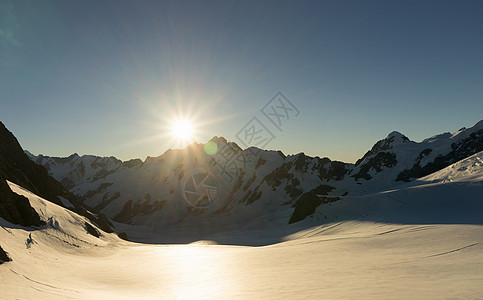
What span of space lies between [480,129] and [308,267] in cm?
12600

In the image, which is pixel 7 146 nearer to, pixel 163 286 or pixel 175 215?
pixel 163 286

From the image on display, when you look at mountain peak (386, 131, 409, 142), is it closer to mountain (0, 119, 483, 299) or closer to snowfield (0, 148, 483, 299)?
mountain (0, 119, 483, 299)

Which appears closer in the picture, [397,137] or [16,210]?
[16,210]

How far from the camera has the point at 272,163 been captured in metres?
159

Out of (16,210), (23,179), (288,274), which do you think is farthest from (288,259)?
(23,179)

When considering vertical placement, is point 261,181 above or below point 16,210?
below

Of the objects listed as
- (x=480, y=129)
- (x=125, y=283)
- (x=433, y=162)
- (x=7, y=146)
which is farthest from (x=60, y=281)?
(x=480, y=129)

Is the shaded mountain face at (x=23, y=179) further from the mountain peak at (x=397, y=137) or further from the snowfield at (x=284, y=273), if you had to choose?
the mountain peak at (x=397, y=137)

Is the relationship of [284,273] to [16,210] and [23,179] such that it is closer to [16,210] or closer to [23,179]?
[16,210]

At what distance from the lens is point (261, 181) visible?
142 m

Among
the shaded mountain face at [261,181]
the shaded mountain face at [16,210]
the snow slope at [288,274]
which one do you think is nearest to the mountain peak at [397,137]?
the shaded mountain face at [261,181]

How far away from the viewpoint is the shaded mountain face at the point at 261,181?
94562 mm

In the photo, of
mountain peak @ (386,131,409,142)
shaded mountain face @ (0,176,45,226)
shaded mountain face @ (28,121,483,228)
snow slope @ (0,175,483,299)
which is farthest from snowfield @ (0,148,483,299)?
mountain peak @ (386,131,409,142)

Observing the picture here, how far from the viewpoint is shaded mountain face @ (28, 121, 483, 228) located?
9456 cm
